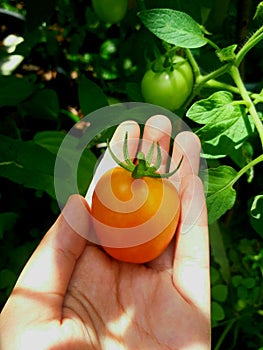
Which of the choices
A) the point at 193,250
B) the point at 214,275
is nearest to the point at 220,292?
the point at 214,275

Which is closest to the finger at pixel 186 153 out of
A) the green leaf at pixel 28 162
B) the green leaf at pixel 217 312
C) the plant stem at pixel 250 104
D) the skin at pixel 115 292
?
the skin at pixel 115 292

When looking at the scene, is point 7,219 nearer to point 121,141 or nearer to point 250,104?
point 121,141

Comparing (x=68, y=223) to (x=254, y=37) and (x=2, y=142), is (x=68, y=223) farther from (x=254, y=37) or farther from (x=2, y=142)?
(x=254, y=37)

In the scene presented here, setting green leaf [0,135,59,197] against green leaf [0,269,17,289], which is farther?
green leaf [0,269,17,289]

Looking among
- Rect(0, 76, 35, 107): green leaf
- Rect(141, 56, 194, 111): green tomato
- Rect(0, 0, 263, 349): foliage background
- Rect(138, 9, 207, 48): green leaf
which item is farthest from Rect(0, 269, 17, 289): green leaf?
Rect(138, 9, 207, 48): green leaf

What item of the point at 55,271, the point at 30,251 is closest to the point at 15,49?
the point at 30,251

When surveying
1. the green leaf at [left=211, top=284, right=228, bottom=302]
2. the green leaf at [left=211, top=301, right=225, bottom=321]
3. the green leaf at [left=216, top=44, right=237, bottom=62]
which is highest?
the green leaf at [left=216, top=44, right=237, bottom=62]

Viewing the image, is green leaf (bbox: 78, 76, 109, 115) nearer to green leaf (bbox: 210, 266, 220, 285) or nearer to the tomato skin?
the tomato skin

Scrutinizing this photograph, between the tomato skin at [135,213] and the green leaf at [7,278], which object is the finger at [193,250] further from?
the green leaf at [7,278]
